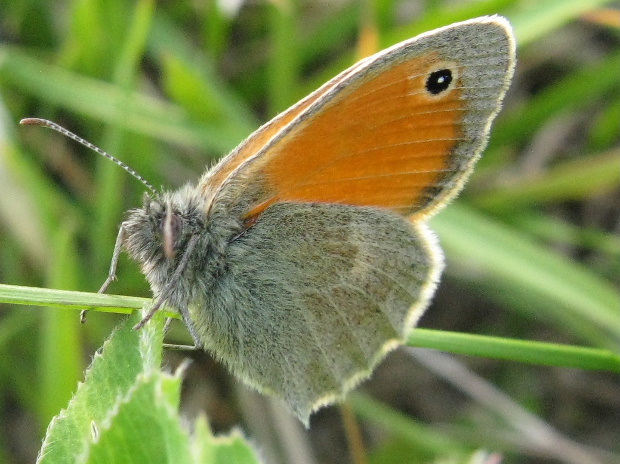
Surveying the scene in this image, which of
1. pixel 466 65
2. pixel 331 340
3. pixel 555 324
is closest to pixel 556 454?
pixel 555 324

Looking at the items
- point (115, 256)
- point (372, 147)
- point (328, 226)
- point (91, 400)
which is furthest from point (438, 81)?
point (91, 400)

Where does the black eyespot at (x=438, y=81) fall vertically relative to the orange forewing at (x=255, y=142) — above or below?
below

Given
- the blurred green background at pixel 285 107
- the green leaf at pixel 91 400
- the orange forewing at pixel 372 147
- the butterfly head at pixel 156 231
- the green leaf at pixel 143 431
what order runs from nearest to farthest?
the green leaf at pixel 143 431 < the green leaf at pixel 91 400 < the orange forewing at pixel 372 147 < the butterfly head at pixel 156 231 < the blurred green background at pixel 285 107

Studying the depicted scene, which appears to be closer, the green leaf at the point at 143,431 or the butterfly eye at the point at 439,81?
the green leaf at the point at 143,431

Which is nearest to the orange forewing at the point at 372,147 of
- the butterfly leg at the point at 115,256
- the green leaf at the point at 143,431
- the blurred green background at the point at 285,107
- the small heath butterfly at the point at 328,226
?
the small heath butterfly at the point at 328,226

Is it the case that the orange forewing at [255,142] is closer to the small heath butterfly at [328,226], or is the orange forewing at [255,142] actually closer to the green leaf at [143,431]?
the small heath butterfly at [328,226]

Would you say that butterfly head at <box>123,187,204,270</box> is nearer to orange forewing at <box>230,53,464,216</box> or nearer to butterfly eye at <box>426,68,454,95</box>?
orange forewing at <box>230,53,464,216</box>

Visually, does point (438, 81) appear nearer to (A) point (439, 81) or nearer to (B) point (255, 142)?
(A) point (439, 81)

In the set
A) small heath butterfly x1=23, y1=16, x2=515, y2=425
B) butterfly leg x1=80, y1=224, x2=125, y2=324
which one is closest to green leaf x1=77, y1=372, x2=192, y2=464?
small heath butterfly x1=23, y1=16, x2=515, y2=425
